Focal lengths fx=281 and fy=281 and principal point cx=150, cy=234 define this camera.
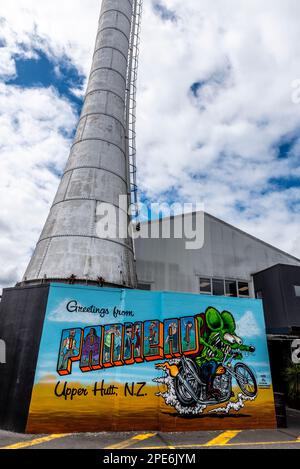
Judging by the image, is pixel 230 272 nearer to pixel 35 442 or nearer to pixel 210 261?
pixel 210 261

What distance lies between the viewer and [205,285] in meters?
17.5

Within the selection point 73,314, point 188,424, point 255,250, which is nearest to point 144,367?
point 188,424

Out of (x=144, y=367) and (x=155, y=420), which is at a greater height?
(x=144, y=367)

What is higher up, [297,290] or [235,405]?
[297,290]

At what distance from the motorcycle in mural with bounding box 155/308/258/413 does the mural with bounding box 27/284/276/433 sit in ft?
0.11

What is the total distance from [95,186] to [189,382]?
9384mm

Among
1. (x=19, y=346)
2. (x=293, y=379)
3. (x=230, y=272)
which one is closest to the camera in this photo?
(x=19, y=346)

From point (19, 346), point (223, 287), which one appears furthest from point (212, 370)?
point (223, 287)

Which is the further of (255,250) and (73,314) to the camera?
(255,250)

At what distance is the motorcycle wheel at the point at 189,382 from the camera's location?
10.2 metres

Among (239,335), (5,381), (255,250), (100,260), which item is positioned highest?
(255,250)
